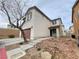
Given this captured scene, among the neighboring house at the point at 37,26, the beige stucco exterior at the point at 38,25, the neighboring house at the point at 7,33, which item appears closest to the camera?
the beige stucco exterior at the point at 38,25

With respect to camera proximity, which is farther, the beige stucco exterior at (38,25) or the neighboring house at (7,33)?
the neighboring house at (7,33)

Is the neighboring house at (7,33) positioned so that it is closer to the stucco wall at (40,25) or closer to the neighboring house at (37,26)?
the neighboring house at (37,26)

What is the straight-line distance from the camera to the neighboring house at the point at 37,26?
31.0 m

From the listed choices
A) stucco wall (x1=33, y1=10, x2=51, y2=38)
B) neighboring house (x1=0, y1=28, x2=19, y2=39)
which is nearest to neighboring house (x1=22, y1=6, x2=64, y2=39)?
stucco wall (x1=33, y1=10, x2=51, y2=38)

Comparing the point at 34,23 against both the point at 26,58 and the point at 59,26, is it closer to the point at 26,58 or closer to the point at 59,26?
the point at 59,26

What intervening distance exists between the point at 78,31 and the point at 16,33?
24.2 m

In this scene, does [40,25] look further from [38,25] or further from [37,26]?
[37,26]

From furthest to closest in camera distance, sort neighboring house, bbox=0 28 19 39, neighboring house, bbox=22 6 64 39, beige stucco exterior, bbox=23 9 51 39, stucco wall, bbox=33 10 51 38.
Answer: neighboring house, bbox=0 28 19 39 → stucco wall, bbox=33 10 51 38 → neighboring house, bbox=22 6 64 39 → beige stucco exterior, bbox=23 9 51 39

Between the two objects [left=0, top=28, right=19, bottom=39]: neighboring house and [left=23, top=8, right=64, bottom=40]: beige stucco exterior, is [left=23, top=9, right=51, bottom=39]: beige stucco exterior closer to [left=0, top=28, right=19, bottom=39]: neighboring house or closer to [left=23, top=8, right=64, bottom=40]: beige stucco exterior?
[left=23, top=8, right=64, bottom=40]: beige stucco exterior

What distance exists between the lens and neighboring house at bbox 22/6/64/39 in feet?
102

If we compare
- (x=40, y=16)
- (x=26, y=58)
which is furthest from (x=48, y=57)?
(x=40, y=16)

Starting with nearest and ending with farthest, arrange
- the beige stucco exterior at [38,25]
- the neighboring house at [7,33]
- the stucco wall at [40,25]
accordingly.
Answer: the beige stucco exterior at [38,25] → the stucco wall at [40,25] → the neighboring house at [7,33]

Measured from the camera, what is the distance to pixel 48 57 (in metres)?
13.3

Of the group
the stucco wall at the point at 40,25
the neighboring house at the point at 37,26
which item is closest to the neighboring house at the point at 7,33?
the neighboring house at the point at 37,26
